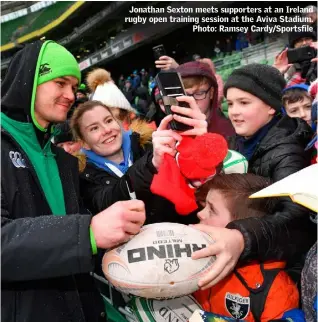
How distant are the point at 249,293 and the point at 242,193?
1.38 ft

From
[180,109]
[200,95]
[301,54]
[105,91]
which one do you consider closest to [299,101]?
[301,54]

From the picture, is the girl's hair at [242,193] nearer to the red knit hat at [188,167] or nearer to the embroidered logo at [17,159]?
the red knit hat at [188,167]

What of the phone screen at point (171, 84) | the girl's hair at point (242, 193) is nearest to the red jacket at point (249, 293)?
the girl's hair at point (242, 193)

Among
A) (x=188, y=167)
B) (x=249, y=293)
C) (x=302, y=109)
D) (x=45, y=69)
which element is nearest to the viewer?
(x=188, y=167)

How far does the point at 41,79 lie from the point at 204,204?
3.06 feet

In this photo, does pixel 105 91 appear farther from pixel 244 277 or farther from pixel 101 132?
pixel 244 277

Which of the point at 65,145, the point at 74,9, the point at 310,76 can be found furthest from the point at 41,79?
the point at 74,9

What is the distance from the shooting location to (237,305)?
68.3 inches

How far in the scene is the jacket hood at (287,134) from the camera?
2.11 metres

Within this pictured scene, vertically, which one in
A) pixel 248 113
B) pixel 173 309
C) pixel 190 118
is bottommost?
pixel 173 309

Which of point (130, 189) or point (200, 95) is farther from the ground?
point (200, 95)

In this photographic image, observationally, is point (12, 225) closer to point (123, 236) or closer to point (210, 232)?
point (123, 236)

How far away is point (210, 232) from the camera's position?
162 centimetres

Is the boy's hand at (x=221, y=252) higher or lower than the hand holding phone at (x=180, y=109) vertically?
lower
